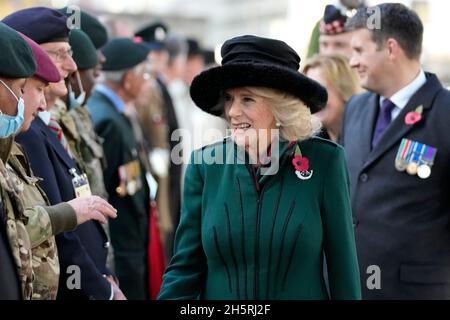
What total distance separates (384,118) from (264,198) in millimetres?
1851

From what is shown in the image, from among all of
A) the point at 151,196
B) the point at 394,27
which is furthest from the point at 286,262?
the point at 151,196

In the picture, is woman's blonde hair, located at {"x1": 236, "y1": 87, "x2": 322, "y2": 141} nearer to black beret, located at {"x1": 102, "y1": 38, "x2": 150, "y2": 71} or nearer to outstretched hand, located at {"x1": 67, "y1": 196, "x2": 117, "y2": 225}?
outstretched hand, located at {"x1": 67, "y1": 196, "x2": 117, "y2": 225}

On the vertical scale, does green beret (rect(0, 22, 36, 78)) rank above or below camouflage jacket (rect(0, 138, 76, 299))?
above

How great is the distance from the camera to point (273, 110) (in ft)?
12.8

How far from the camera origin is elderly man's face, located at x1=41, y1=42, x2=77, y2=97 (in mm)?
4824

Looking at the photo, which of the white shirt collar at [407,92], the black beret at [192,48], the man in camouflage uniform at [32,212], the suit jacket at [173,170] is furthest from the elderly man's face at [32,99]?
the black beret at [192,48]

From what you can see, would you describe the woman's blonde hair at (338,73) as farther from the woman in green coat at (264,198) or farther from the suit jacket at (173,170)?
the suit jacket at (173,170)

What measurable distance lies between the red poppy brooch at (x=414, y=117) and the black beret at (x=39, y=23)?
2.00 meters

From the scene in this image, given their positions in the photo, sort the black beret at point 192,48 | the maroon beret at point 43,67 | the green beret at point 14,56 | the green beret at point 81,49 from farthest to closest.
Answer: the black beret at point 192,48 < the green beret at point 81,49 < the maroon beret at point 43,67 < the green beret at point 14,56

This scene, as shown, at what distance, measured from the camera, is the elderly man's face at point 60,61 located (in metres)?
4.82

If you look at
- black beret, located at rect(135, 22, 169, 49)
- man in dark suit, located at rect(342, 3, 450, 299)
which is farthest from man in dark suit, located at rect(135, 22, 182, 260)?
man in dark suit, located at rect(342, 3, 450, 299)

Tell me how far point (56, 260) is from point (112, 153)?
265 cm

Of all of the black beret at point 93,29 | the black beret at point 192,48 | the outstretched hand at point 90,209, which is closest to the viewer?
the outstretched hand at point 90,209

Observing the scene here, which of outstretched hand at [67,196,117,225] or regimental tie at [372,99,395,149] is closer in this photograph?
outstretched hand at [67,196,117,225]
